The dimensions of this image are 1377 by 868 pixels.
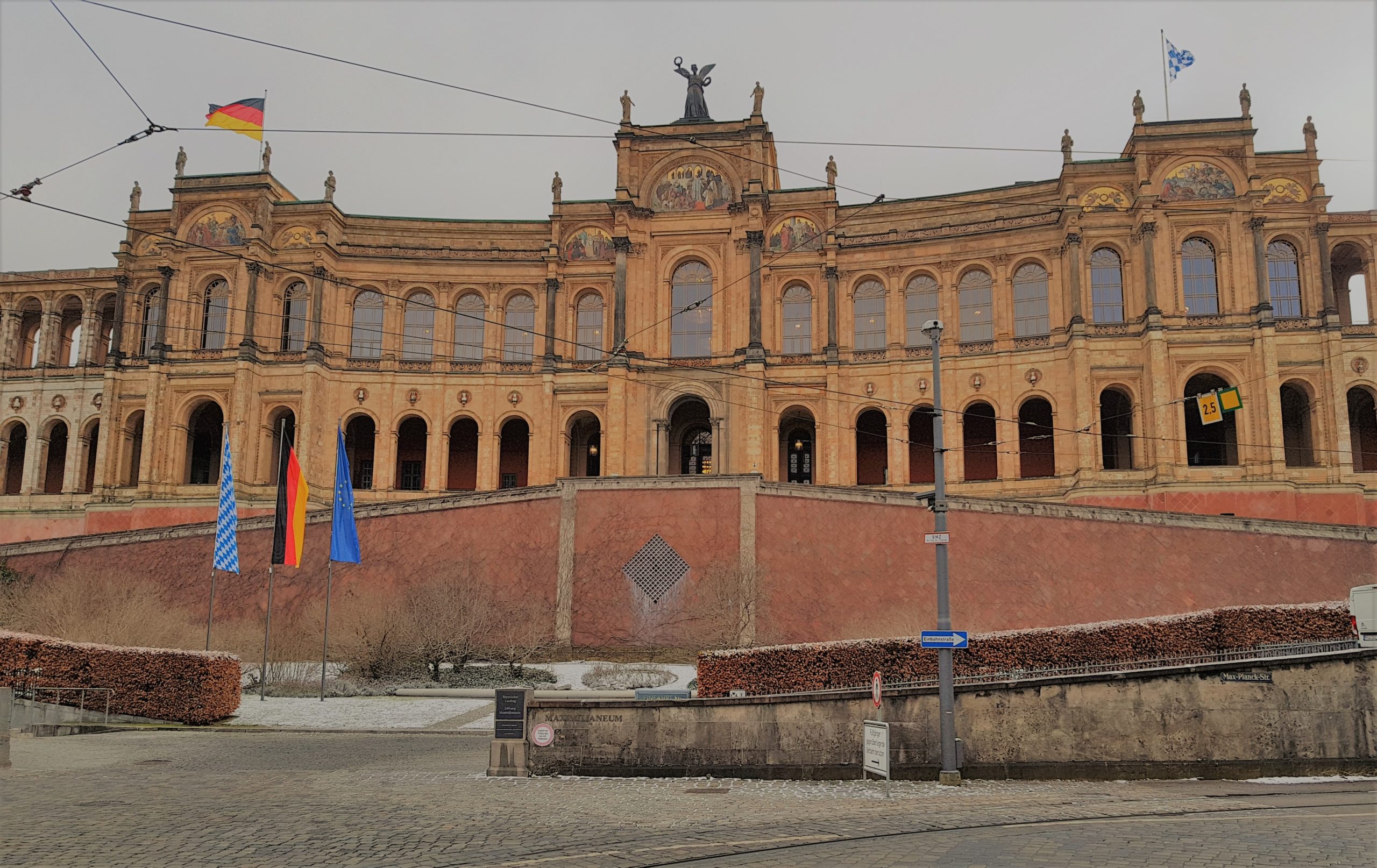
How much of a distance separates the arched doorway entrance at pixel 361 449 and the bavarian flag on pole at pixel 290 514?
21.1m

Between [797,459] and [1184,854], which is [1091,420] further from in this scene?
[1184,854]

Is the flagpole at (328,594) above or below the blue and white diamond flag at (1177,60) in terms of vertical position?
below

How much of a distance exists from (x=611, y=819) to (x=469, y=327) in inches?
1672

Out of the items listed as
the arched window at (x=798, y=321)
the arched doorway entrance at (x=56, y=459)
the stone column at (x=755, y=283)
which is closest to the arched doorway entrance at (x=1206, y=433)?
the arched window at (x=798, y=321)

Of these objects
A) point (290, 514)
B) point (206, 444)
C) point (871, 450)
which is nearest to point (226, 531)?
point (290, 514)

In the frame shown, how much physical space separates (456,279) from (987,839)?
150ft

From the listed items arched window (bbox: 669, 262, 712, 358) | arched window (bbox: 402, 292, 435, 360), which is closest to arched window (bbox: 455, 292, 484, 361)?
arched window (bbox: 402, 292, 435, 360)

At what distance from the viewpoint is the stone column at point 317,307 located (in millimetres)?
52281

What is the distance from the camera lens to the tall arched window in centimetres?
4966

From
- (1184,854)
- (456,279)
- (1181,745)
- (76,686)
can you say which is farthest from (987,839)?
(456,279)

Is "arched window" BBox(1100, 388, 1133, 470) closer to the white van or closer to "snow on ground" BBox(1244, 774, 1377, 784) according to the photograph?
the white van

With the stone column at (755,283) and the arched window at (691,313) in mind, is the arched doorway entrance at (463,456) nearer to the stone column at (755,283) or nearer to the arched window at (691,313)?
the arched window at (691,313)

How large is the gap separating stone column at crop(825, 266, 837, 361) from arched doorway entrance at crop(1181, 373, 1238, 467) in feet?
48.3

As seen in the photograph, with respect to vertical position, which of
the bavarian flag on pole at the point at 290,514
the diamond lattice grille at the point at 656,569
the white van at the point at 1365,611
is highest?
the bavarian flag on pole at the point at 290,514
